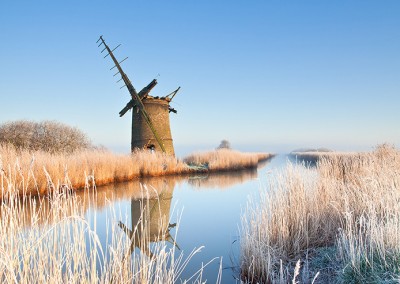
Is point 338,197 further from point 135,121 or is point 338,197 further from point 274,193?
point 135,121

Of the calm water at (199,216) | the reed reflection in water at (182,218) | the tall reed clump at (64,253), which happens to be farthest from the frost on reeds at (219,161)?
the tall reed clump at (64,253)

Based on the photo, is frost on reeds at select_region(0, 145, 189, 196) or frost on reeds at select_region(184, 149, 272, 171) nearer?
frost on reeds at select_region(0, 145, 189, 196)

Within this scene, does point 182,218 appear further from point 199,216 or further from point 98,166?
point 98,166

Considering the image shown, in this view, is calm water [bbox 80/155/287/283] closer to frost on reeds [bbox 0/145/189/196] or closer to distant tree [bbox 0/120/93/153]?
frost on reeds [bbox 0/145/189/196]

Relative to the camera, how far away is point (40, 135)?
2020 centimetres

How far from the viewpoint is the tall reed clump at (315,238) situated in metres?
3.28

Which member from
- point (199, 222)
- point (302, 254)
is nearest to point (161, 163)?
point (199, 222)

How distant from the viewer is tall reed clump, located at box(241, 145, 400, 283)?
3.28 meters

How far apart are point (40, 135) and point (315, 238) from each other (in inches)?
774

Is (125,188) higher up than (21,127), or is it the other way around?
(21,127)

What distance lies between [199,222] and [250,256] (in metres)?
3.02

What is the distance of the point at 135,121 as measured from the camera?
1852 centimetres

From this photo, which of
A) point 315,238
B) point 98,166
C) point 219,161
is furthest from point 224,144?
point 315,238

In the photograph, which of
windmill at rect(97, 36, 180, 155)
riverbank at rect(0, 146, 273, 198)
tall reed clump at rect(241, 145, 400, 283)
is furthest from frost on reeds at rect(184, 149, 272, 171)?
tall reed clump at rect(241, 145, 400, 283)
